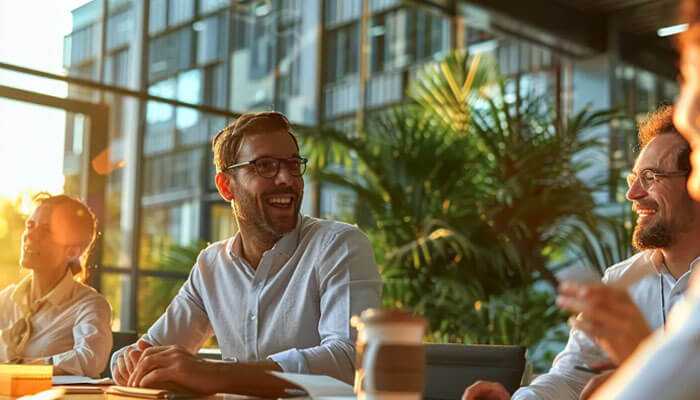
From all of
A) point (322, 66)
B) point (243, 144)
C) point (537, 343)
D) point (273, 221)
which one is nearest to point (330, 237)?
point (273, 221)

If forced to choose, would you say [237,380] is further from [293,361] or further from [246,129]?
[246,129]

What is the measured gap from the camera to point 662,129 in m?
2.62

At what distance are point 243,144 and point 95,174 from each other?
3.31 meters

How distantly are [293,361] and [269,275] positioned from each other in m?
0.48

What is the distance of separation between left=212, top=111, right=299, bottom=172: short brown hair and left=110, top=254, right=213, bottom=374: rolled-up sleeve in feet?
1.18

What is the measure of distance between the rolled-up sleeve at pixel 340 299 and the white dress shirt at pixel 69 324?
80cm

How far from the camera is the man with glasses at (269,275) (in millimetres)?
2430

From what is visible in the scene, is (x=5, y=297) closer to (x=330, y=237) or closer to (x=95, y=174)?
(x=330, y=237)

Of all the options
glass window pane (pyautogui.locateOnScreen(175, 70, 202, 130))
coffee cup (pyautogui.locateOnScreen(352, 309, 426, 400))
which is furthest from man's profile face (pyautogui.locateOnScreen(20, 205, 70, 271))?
glass window pane (pyautogui.locateOnScreen(175, 70, 202, 130))

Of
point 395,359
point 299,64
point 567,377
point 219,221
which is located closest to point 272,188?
point 567,377

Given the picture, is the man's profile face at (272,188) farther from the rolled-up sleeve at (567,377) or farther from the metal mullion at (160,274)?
the metal mullion at (160,274)

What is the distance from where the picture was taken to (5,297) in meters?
3.33

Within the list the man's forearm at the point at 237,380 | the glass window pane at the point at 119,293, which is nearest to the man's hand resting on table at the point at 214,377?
the man's forearm at the point at 237,380

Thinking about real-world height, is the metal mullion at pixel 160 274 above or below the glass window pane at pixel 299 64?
below
